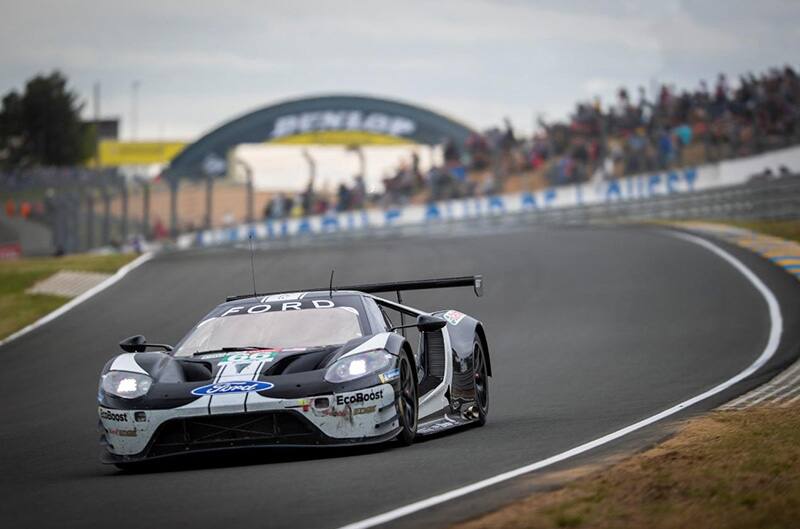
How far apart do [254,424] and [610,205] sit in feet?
96.3

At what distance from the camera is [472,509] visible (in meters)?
6.05

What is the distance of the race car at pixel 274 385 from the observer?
26.7ft

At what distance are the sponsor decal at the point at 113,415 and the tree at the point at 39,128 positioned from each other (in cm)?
7823

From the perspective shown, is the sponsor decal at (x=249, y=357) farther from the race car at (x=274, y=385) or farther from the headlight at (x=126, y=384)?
the headlight at (x=126, y=384)

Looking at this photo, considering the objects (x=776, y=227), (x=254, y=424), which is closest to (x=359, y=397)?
(x=254, y=424)

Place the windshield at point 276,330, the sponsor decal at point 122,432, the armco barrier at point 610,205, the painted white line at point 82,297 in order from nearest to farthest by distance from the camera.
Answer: the sponsor decal at point 122,432
the windshield at point 276,330
the painted white line at point 82,297
the armco barrier at point 610,205

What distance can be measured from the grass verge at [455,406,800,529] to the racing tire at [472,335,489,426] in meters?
2.34

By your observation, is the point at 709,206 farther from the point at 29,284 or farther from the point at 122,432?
the point at 122,432

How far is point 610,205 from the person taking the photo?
120 ft

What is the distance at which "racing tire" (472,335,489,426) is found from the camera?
10219 mm

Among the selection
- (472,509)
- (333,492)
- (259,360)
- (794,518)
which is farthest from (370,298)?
(794,518)

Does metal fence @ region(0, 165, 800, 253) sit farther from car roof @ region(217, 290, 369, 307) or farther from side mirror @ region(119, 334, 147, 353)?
Answer: side mirror @ region(119, 334, 147, 353)

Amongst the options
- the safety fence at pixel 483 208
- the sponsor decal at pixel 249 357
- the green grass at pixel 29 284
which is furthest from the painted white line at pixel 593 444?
the safety fence at pixel 483 208

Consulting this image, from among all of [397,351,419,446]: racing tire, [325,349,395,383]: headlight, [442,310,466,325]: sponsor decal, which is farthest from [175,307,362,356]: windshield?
[442,310,466,325]: sponsor decal
